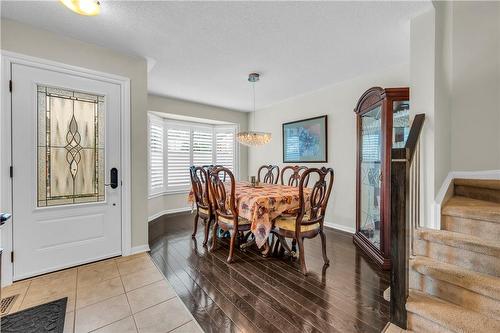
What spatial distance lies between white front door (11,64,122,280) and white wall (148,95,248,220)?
66.6 inches

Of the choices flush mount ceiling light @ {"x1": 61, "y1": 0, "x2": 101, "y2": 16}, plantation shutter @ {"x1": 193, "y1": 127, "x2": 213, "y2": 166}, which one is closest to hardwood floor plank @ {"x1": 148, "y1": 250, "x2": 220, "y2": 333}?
flush mount ceiling light @ {"x1": 61, "y1": 0, "x2": 101, "y2": 16}

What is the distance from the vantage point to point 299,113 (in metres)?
4.31

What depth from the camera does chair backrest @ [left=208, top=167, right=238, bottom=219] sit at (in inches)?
97.1

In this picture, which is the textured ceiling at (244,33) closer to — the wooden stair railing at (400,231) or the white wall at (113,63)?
the white wall at (113,63)

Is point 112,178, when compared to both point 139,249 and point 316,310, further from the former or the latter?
point 316,310

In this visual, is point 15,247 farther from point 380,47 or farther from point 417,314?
point 380,47

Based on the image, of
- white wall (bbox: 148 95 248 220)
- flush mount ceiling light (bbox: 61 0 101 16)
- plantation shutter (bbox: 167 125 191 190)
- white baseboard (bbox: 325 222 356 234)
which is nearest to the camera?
flush mount ceiling light (bbox: 61 0 101 16)

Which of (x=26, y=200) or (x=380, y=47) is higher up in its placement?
(x=380, y=47)

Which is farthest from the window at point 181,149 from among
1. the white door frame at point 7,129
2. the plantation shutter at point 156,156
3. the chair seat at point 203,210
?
the white door frame at point 7,129

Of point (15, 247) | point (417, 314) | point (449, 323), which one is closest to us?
point (449, 323)

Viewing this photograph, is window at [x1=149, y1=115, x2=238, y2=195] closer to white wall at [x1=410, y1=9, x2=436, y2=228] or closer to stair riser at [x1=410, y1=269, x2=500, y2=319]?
white wall at [x1=410, y1=9, x2=436, y2=228]

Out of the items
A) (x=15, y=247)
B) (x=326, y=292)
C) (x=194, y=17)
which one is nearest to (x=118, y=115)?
(x=194, y=17)

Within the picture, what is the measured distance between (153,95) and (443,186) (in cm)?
457

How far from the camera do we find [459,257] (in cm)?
147
